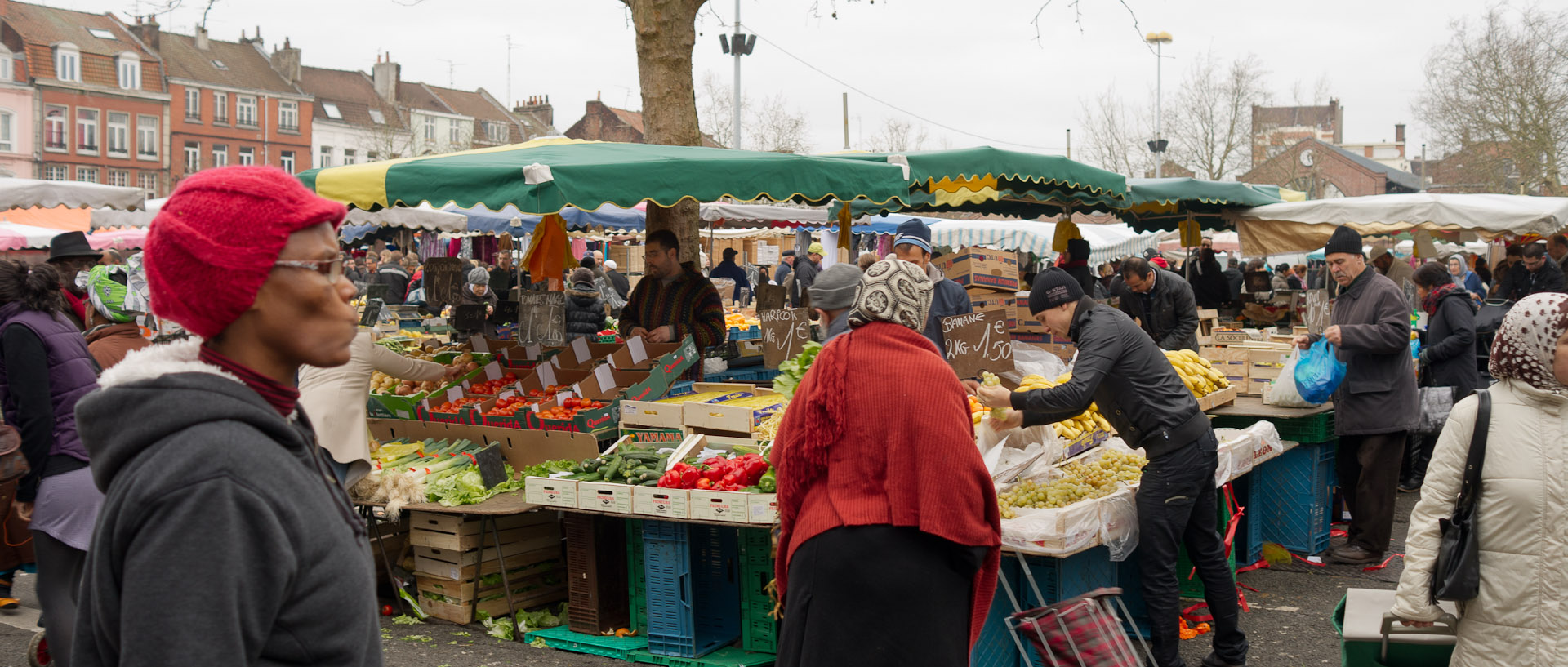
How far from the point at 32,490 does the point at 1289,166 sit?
2091 inches

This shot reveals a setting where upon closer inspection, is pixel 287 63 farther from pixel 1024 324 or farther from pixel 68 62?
pixel 1024 324

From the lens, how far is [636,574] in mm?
5402

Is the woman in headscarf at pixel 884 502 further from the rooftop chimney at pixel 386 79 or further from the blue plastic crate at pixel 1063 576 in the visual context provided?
the rooftop chimney at pixel 386 79

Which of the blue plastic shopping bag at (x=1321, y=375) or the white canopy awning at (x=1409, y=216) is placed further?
the white canopy awning at (x=1409, y=216)

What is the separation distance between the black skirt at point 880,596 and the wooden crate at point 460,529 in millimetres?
3254

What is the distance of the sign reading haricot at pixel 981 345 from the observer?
552cm

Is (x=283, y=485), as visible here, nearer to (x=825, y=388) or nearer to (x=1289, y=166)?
(x=825, y=388)

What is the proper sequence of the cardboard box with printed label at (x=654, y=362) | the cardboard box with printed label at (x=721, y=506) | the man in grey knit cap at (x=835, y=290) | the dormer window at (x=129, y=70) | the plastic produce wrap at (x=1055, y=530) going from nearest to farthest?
the man in grey knit cap at (x=835, y=290) → the plastic produce wrap at (x=1055, y=530) → the cardboard box with printed label at (x=721, y=506) → the cardboard box with printed label at (x=654, y=362) → the dormer window at (x=129, y=70)

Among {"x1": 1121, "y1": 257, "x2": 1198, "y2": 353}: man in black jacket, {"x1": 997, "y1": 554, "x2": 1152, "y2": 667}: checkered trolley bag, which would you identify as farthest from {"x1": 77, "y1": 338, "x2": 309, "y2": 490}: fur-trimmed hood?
{"x1": 1121, "y1": 257, "x2": 1198, "y2": 353}: man in black jacket

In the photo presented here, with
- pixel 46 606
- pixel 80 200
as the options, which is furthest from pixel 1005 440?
pixel 80 200

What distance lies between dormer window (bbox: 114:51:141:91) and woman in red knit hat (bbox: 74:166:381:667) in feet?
195

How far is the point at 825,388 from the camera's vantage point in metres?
3.17

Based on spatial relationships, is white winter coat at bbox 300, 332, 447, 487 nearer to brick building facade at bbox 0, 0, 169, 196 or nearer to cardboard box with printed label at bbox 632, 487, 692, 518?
cardboard box with printed label at bbox 632, 487, 692, 518

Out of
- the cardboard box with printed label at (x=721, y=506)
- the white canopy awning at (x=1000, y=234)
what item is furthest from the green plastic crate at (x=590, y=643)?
the white canopy awning at (x=1000, y=234)
